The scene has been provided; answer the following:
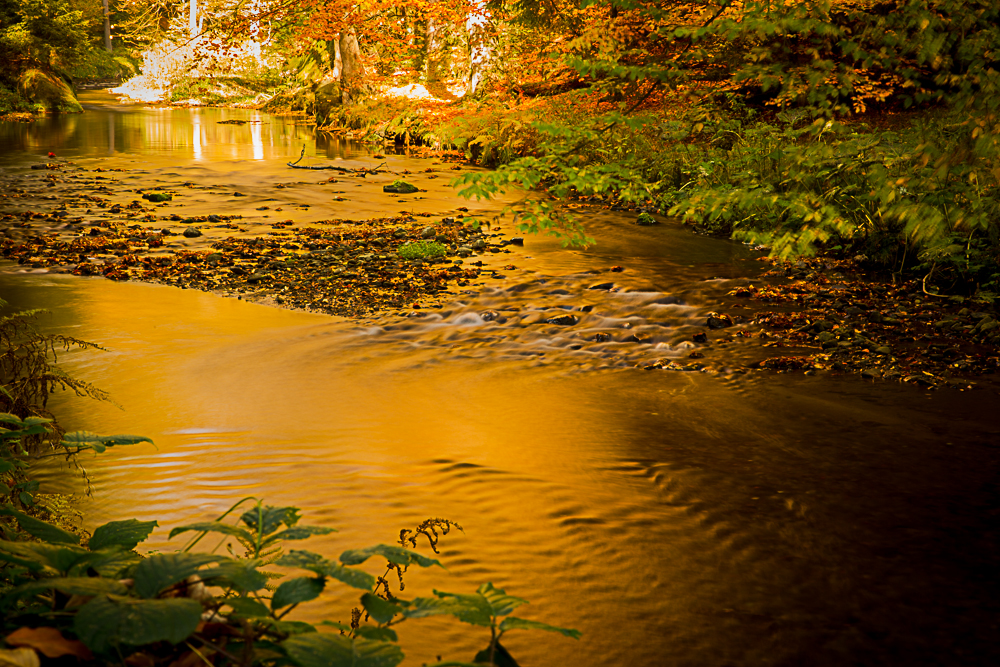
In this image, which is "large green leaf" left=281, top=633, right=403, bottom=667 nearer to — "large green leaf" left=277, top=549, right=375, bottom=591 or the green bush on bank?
"large green leaf" left=277, top=549, right=375, bottom=591

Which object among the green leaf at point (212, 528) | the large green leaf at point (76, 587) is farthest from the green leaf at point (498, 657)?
the large green leaf at point (76, 587)

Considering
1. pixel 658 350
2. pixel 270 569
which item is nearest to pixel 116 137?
pixel 658 350

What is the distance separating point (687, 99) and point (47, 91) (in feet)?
92.4

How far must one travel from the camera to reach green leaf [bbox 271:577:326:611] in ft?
4.99

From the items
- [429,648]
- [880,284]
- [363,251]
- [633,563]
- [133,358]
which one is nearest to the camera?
[429,648]

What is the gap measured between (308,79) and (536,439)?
31.0 metres

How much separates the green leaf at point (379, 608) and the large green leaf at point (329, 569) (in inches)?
1.1

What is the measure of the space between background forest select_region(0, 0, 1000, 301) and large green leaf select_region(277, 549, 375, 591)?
4.45 metres

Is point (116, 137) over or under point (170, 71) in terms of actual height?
under

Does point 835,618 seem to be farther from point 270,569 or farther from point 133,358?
point 133,358

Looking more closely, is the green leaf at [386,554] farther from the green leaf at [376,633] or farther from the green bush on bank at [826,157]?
the green bush on bank at [826,157]

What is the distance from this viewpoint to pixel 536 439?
5.15 metres

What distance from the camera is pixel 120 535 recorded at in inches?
68.1

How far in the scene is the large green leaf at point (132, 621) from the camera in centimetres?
127
